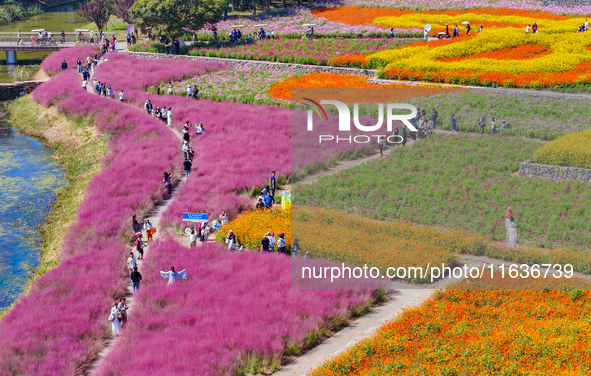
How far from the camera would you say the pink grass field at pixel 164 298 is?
16719 mm

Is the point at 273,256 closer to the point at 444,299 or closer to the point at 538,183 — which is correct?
the point at 444,299

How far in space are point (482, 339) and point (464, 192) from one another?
804 cm

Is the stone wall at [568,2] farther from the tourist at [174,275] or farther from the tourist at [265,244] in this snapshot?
the tourist at [174,275]

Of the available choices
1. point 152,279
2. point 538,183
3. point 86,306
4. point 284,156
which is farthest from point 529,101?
point 86,306

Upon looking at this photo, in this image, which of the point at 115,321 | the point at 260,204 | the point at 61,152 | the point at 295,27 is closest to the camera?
the point at 115,321

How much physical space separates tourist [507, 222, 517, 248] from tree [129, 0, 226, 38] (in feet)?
157

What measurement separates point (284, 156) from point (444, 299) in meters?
16.9

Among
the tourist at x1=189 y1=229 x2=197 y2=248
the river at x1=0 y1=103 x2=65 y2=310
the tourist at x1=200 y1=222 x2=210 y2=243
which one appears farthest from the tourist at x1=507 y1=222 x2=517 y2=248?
the river at x1=0 y1=103 x2=65 y2=310

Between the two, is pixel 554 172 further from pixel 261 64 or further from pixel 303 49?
pixel 303 49

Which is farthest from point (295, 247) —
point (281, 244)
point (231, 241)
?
point (231, 241)

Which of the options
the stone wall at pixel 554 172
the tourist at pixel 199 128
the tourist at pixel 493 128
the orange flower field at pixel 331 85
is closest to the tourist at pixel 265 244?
the stone wall at pixel 554 172

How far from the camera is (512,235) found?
21281 millimetres

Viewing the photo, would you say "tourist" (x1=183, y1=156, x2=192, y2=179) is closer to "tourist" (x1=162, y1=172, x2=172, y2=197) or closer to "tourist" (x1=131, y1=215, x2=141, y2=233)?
"tourist" (x1=162, y1=172, x2=172, y2=197)

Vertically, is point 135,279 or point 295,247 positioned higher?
point 295,247
